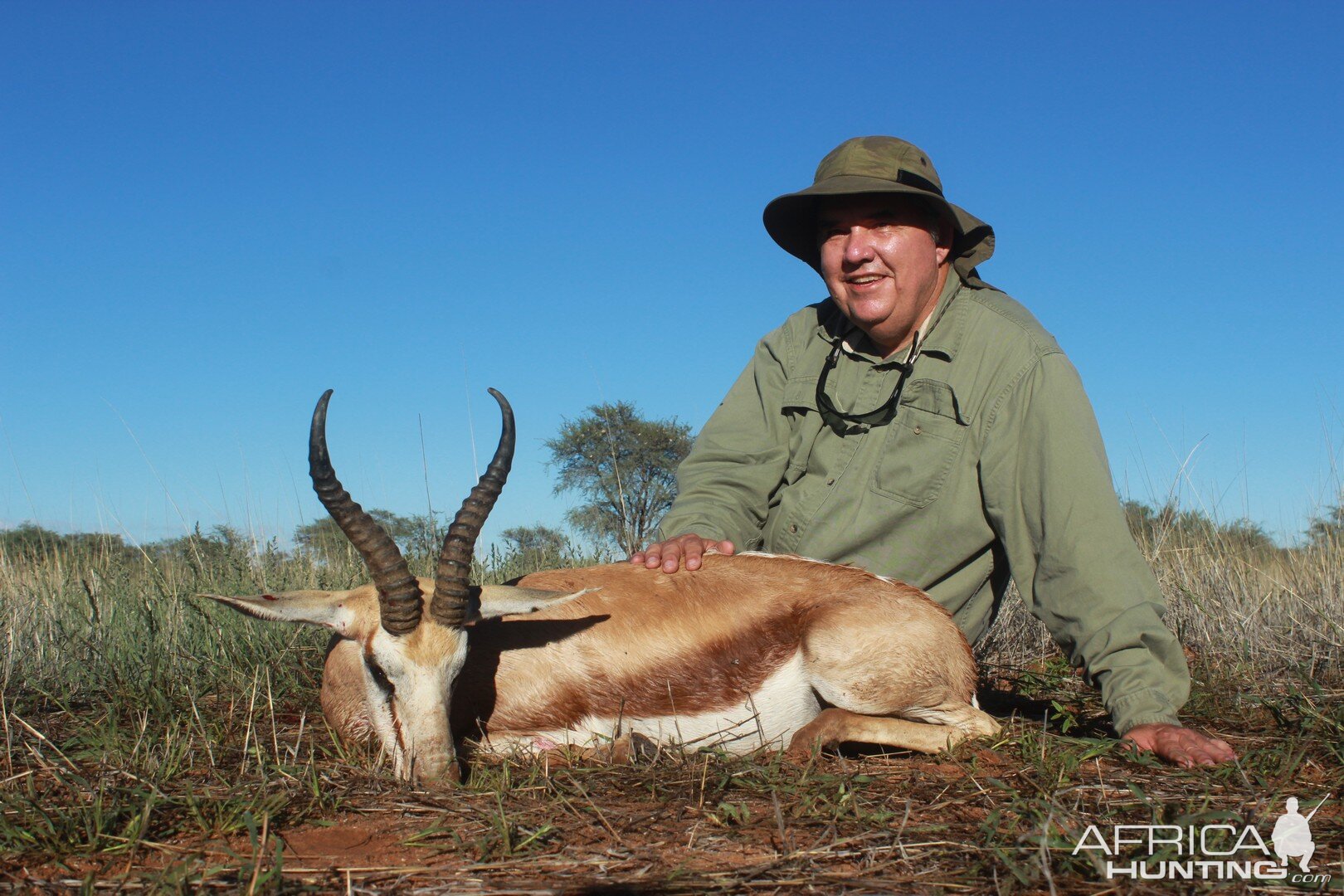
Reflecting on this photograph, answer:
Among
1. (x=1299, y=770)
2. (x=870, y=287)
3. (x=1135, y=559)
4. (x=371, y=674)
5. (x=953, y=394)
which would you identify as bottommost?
(x=1299, y=770)

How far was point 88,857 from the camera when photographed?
8.73ft

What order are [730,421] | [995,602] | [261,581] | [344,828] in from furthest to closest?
[261,581] → [730,421] → [995,602] → [344,828]

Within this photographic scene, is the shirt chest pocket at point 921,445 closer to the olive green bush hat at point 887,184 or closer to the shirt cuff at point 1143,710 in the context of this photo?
the olive green bush hat at point 887,184

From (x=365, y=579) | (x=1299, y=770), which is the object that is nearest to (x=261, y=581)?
(x=365, y=579)

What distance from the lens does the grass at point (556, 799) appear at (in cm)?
256

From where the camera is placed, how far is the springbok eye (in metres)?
3.75

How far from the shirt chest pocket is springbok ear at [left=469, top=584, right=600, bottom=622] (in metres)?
1.63

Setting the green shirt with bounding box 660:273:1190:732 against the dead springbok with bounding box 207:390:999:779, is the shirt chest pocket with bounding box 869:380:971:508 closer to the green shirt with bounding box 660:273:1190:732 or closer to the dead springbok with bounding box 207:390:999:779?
the green shirt with bounding box 660:273:1190:732

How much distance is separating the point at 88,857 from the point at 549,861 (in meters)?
1.21

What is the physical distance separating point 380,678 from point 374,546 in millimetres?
504

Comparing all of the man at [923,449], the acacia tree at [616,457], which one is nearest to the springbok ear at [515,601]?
the man at [923,449]

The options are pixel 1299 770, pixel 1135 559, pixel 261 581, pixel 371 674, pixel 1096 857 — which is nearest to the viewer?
pixel 1096 857

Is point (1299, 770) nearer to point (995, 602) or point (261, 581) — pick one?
point (995, 602)

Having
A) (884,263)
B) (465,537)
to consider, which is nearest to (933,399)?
(884,263)
